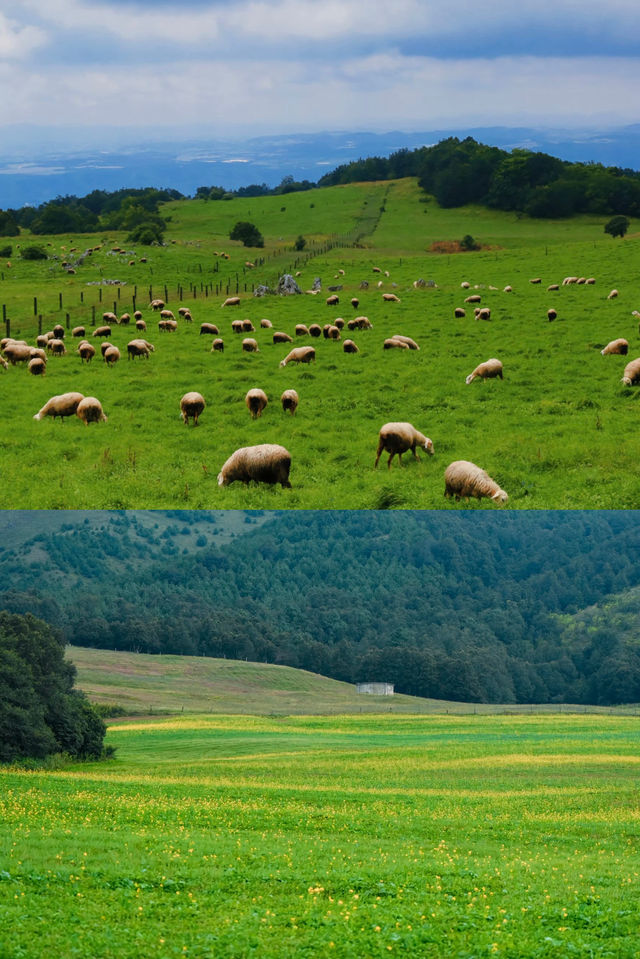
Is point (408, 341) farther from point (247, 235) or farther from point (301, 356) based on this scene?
point (247, 235)

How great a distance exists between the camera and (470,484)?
23203 mm

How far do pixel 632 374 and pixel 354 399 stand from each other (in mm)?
10556

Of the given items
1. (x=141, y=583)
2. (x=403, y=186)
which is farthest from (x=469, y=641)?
(x=403, y=186)

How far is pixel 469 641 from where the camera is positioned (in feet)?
536

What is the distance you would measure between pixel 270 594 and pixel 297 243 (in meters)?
82.6

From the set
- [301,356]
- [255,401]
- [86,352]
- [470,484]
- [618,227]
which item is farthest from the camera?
[618,227]

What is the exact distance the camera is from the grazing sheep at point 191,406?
32688 mm

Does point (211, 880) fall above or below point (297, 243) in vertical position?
below

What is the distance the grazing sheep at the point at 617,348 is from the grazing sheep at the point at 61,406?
23.4 meters

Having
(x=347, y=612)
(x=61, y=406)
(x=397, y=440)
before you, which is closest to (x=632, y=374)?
(x=397, y=440)

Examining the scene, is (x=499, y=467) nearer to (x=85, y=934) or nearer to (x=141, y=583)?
(x=85, y=934)

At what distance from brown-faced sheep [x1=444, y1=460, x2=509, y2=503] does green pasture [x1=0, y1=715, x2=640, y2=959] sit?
8.03m

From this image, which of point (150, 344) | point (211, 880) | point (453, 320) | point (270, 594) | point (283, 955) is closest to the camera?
point (283, 955)

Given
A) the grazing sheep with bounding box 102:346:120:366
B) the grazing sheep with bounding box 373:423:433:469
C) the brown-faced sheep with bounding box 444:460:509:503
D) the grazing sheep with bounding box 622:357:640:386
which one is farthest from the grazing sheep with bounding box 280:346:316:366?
the brown-faced sheep with bounding box 444:460:509:503
